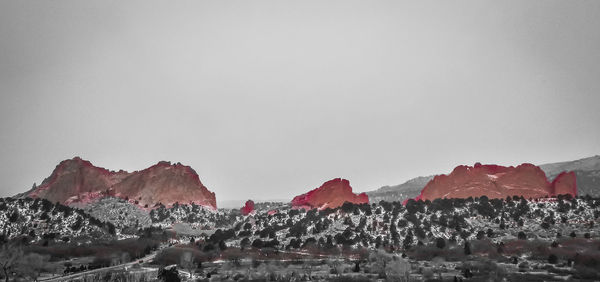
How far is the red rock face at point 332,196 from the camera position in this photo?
157250 mm

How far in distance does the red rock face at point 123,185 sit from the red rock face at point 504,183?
4358 inches

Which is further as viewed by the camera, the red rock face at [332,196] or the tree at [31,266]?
the red rock face at [332,196]

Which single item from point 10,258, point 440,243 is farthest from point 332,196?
point 10,258

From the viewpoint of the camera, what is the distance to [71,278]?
6544 cm

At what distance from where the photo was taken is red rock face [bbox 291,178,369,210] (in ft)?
516

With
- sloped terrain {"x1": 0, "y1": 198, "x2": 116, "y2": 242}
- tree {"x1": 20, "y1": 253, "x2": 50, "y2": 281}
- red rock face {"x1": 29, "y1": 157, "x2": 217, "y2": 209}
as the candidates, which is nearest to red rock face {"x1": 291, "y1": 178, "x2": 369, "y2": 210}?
red rock face {"x1": 29, "y1": 157, "x2": 217, "y2": 209}

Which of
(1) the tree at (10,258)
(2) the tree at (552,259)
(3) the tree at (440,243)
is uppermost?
(1) the tree at (10,258)

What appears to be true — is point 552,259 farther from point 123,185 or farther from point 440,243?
point 123,185

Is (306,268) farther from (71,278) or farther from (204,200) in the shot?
(204,200)

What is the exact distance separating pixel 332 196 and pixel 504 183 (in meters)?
63.3

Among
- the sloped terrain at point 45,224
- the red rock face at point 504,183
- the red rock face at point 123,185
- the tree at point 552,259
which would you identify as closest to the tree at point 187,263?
the sloped terrain at point 45,224

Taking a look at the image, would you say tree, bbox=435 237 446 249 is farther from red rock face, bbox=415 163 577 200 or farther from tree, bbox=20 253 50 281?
tree, bbox=20 253 50 281

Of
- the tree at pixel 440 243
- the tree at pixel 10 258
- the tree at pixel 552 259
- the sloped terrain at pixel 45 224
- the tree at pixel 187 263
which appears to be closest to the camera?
the tree at pixel 10 258

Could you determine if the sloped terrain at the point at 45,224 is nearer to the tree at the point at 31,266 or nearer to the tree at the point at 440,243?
the tree at the point at 31,266
